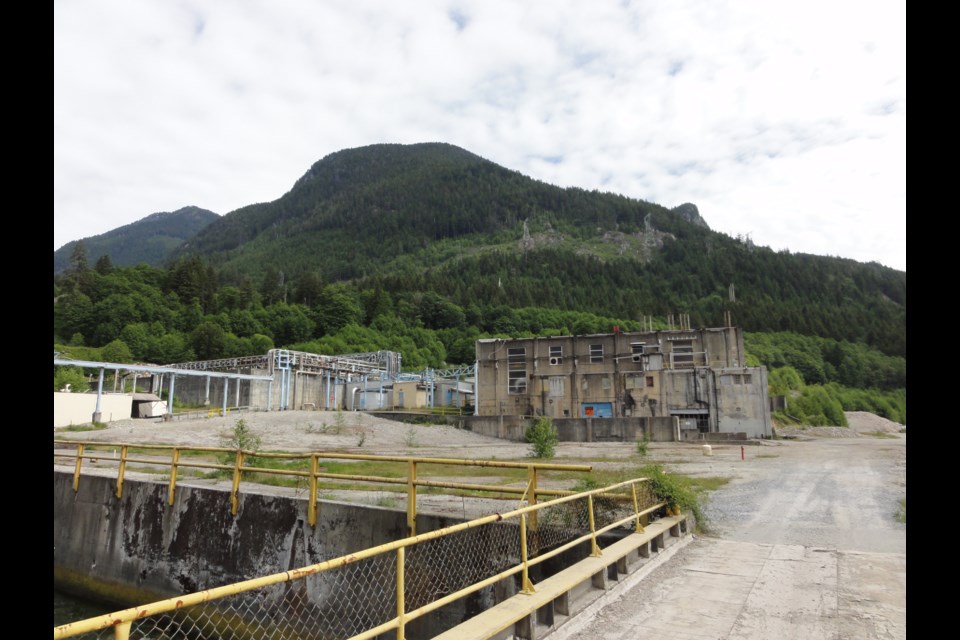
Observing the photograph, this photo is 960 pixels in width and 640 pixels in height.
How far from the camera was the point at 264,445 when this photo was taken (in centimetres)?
3136

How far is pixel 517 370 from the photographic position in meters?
51.6

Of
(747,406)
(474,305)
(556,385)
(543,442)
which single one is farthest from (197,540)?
(474,305)

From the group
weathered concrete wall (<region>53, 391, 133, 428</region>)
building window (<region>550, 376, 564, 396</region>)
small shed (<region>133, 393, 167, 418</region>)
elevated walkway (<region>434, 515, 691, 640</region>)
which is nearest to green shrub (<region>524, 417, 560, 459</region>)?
elevated walkway (<region>434, 515, 691, 640</region>)

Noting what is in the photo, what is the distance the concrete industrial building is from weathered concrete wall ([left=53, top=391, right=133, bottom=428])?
28.3 m

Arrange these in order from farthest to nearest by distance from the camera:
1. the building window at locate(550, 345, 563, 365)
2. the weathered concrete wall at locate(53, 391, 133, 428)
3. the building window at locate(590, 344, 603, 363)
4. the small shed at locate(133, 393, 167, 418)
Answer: the building window at locate(550, 345, 563, 365) → the building window at locate(590, 344, 603, 363) → the small shed at locate(133, 393, 167, 418) → the weathered concrete wall at locate(53, 391, 133, 428)

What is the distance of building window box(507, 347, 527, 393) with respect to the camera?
51281mm

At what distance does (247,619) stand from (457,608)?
4.72 m

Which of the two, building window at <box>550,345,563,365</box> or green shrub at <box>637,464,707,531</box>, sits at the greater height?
building window at <box>550,345,563,365</box>

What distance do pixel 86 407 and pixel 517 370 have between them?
32846 mm

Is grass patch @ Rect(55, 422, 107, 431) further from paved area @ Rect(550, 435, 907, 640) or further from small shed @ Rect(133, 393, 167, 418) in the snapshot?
paved area @ Rect(550, 435, 907, 640)

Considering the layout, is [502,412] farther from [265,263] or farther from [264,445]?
[265,263]

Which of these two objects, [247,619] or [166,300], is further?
[166,300]
